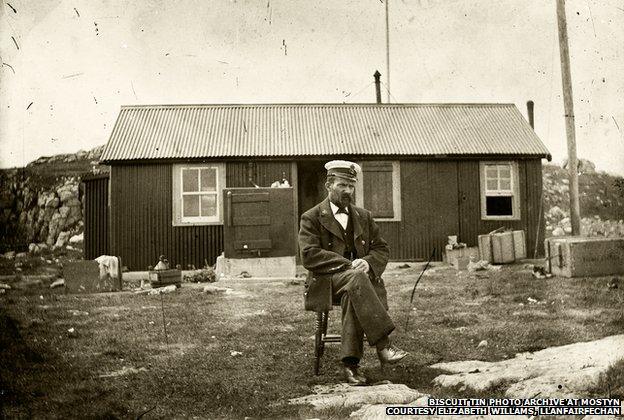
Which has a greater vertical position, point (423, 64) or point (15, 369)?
point (423, 64)

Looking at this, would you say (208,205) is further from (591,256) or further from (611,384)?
(611,384)

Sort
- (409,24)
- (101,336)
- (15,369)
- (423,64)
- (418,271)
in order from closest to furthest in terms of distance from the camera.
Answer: (15,369)
(101,336)
(409,24)
(423,64)
(418,271)

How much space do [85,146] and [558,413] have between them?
5.23 metres

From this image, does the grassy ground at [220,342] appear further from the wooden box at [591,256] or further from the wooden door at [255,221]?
the wooden door at [255,221]

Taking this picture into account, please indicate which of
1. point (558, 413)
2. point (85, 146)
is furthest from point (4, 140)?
point (558, 413)

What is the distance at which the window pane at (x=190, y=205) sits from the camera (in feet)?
35.3

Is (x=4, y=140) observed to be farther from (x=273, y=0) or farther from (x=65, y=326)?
(x=273, y=0)

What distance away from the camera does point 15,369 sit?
3.71m

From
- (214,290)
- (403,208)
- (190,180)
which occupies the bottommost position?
(214,290)

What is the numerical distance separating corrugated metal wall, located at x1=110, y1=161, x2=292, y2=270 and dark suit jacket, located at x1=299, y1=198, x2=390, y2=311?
6940 millimetres

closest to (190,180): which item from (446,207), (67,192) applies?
(67,192)

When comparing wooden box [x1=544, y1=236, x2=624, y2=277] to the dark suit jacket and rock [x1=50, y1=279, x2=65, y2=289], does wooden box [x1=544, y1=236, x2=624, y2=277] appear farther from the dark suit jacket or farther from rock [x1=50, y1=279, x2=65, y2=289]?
rock [x1=50, y1=279, x2=65, y2=289]

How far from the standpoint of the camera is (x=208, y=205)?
10844 mm

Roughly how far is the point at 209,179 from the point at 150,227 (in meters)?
1.54
